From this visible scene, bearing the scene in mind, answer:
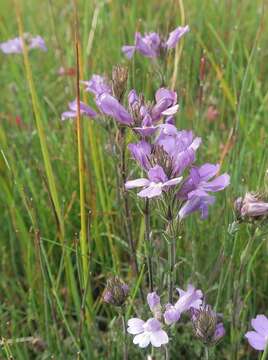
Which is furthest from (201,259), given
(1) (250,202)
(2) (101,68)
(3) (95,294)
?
(2) (101,68)

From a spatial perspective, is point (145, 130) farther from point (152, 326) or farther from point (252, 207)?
point (152, 326)

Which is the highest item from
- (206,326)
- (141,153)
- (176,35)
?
(176,35)

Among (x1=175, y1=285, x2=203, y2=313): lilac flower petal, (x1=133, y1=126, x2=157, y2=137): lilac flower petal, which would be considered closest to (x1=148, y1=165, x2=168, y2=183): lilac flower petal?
(x1=133, y1=126, x2=157, y2=137): lilac flower petal

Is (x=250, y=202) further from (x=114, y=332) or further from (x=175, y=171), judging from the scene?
(x=114, y=332)

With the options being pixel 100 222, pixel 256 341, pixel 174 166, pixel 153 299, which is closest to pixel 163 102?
pixel 174 166

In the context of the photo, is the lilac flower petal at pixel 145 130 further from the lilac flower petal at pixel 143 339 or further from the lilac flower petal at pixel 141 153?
the lilac flower petal at pixel 143 339

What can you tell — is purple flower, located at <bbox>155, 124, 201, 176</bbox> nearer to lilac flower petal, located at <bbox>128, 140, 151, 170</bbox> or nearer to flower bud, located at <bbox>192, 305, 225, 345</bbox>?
lilac flower petal, located at <bbox>128, 140, 151, 170</bbox>
